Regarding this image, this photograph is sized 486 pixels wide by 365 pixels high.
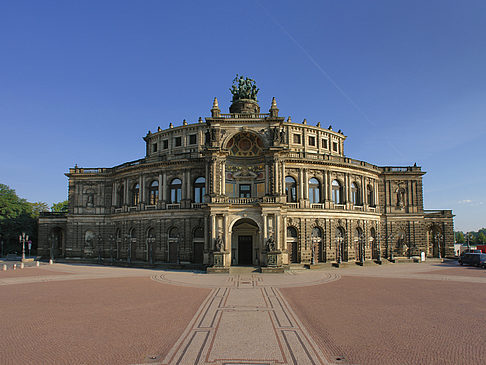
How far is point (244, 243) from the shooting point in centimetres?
4156

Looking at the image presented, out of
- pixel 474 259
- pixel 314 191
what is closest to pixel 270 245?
pixel 314 191

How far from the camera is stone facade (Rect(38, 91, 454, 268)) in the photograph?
1515 inches

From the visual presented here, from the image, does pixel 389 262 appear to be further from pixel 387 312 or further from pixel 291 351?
pixel 291 351

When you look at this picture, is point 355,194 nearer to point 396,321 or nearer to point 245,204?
point 245,204

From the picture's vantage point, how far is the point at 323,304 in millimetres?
19578

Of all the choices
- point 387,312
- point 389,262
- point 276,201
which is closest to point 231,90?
point 276,201

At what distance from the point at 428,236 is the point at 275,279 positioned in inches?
1582

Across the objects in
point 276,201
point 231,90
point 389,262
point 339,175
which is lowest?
point 389,262

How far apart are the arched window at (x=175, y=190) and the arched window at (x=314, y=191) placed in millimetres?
19213

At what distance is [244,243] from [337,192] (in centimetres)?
1644

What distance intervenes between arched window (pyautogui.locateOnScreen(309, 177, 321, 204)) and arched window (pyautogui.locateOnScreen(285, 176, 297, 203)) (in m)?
2.60

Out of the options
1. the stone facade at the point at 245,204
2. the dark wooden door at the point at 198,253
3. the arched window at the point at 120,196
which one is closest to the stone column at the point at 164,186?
the stone facade at the point at 245,204

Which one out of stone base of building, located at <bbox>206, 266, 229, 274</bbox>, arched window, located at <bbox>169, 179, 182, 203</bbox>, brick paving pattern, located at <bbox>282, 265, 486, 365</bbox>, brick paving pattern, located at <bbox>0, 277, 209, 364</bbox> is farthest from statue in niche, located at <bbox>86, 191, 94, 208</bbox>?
brick paving pattern, located at <bbox>282, 265, 486, 365</bbox>

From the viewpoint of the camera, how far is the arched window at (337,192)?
151ft
